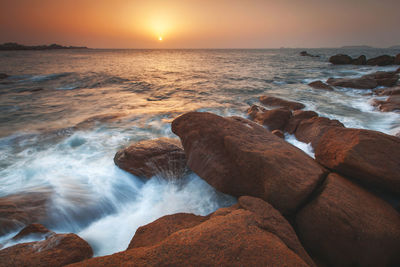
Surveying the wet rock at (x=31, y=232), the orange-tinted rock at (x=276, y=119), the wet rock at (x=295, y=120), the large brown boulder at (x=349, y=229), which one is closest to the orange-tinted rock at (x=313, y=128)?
the wet rock at (x=295, y=120)

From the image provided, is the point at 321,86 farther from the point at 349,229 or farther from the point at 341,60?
the point at 341,60

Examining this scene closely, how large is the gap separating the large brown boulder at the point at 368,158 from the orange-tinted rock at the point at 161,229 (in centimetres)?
182

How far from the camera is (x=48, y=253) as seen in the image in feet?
5.48

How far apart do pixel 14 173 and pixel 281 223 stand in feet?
15.8

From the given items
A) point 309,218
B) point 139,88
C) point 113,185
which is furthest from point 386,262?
point 139,88

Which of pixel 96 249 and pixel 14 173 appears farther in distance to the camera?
pixel 14 173

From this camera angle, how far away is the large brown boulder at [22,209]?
238 centimetres

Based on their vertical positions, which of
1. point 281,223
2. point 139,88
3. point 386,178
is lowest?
point 139,88

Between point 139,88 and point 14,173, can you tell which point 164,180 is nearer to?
point 14,173

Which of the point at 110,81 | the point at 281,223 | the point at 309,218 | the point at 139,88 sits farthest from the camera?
the point at 110,81

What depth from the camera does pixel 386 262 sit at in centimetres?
169

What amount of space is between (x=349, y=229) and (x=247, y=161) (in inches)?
44.8

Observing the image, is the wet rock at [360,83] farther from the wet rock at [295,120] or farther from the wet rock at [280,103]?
the wet rock at [295,120]

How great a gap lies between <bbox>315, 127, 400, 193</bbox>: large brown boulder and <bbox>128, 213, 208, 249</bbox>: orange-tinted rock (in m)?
1.82
